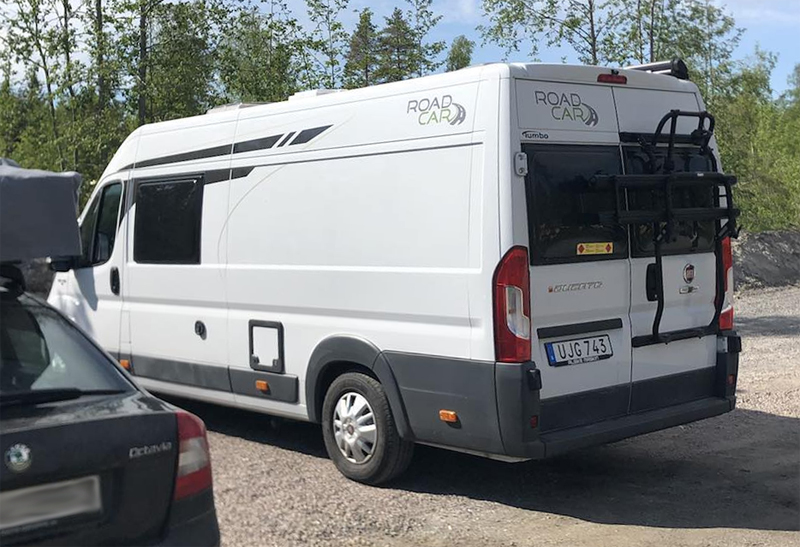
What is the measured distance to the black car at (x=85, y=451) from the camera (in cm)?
312

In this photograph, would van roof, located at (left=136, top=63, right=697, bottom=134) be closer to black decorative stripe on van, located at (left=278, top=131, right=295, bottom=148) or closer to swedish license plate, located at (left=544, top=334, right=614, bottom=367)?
black decorative stripe on van, located at (left=278, top=131, right=295, bottom=148)

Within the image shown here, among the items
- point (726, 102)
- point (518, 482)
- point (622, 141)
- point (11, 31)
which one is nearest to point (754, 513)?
point (518, 482)

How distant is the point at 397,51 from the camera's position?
16.2 metres

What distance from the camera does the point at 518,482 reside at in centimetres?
647

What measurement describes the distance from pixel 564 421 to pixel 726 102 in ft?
51.4

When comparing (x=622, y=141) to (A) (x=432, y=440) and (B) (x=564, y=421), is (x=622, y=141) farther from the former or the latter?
(A) (x=432, y=440)

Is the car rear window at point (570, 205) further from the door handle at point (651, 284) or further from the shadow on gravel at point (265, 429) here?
the shadow on gravel at point (265, 429)

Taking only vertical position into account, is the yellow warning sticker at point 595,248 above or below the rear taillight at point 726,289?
above

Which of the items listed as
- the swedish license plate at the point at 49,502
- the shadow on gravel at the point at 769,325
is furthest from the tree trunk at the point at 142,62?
the swedish license plate at the point at 49,502

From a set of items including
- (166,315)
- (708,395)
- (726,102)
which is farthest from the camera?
(726,102)

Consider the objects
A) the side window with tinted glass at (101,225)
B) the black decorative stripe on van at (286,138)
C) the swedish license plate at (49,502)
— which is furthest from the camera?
the side window with tinted glass at (101,225)

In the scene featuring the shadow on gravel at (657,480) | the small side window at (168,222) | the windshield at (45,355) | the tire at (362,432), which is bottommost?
the shadow on gravel at (657,480)

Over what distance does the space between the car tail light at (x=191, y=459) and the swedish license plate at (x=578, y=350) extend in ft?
8.45

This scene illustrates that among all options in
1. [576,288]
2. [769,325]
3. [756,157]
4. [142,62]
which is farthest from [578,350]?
[756,157]
